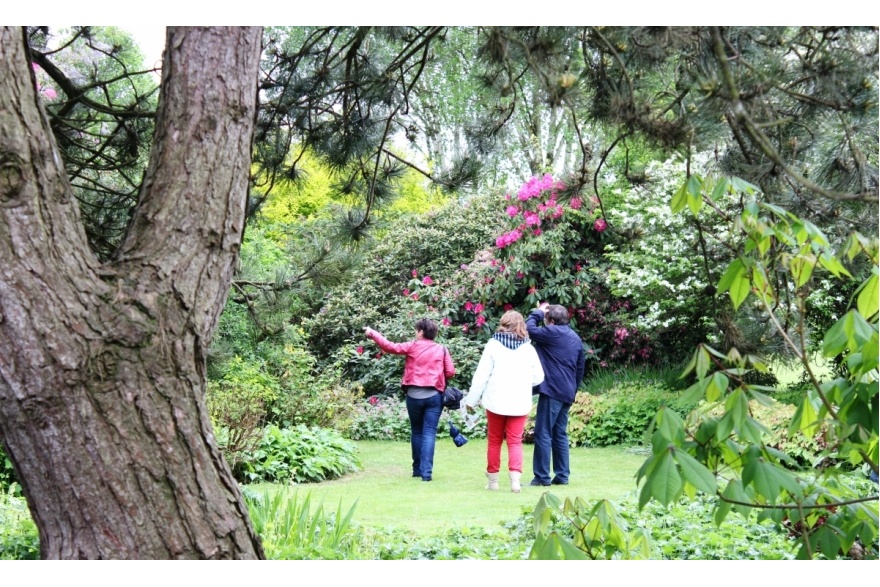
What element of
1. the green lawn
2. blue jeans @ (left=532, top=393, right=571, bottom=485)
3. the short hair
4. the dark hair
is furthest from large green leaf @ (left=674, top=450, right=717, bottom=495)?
the dark hair

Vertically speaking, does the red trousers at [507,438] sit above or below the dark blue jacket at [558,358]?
below

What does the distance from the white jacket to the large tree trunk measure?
452cm

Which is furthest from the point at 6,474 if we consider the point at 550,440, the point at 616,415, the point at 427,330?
the point at 616,415

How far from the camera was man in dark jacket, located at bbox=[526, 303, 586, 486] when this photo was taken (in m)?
6.87

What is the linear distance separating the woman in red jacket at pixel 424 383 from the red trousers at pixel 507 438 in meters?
0.65

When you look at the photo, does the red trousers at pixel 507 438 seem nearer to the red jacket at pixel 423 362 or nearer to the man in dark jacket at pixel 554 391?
the man in dark jacket at pixel 554 391

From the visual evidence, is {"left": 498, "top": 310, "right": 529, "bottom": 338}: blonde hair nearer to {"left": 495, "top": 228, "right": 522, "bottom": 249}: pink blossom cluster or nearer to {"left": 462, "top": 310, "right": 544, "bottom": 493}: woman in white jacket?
{"left": 462, "top": 310, "right": 544, "bottom": 493}: woman in white jacket

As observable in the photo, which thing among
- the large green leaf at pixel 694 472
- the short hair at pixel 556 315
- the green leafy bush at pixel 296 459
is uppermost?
the short hair at pixel 556 315

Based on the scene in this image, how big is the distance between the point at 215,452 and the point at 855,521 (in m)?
1.70

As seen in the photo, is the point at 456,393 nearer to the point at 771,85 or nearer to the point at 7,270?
the point at 771,85

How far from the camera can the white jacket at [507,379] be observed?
21.6 feet

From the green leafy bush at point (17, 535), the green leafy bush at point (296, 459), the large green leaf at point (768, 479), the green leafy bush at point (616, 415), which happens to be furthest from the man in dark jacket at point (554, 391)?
the large green leaf at point (768, 479)

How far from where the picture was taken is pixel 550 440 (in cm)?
692
